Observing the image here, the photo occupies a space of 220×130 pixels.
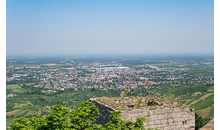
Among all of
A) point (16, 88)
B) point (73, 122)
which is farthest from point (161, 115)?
point (16, 88)

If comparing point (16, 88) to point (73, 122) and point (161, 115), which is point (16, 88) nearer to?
point (73, 122)

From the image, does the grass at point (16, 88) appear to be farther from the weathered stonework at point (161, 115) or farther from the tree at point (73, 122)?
the weathered stonework at point (161, 115)

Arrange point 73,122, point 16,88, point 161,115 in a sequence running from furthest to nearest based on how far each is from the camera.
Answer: point 16,88
point 161,115
point 73,122

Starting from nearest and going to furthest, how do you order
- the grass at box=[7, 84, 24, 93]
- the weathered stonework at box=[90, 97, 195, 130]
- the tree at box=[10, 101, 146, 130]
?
the tree at box=[10, 101, 146, 130] → the weathered stonework at box=[90, 97, 195, 130] → the grass at box=[7, 84, 24, 93]

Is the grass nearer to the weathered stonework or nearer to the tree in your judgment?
the tree

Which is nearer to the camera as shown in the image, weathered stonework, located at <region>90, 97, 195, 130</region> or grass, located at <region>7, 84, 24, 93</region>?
weathered stonework, located at <region>90, 97, 195, 130</region>

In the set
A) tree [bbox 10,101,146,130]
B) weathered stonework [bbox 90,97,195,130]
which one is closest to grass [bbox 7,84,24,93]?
tree [bbox 10,101,146,130]

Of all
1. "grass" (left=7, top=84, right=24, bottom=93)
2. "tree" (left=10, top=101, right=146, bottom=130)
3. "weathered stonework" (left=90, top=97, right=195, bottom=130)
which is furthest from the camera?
"grass" (left=7, top=84, right=24, bottom=93)

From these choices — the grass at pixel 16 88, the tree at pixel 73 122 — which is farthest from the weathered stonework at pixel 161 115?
the grass at pixel 16 88
